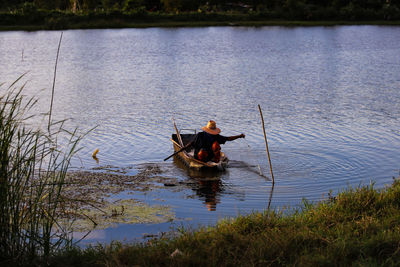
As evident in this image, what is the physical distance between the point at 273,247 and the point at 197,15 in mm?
52105

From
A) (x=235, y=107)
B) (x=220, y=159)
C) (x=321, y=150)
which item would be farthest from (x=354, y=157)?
(x=235, y=107)

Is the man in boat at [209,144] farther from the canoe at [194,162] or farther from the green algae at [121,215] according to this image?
the green algae at [121,215]

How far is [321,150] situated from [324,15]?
1871 inches

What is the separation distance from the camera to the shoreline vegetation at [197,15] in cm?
5272

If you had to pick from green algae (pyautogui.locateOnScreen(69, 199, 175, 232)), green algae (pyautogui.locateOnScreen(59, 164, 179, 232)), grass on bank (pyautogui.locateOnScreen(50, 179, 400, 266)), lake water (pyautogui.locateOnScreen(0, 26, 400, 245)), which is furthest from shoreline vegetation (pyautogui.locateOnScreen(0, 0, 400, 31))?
grass on bank (pyautogui.locateOnScreen(50, 179, 400, 266))

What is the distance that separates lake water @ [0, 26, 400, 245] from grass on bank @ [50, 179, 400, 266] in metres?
1.64

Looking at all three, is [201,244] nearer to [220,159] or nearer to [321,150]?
[220,159]

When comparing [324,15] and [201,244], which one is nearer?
[201,244]

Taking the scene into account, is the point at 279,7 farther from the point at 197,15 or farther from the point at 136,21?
the point at 136,21

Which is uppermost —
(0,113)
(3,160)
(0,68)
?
(0,113)

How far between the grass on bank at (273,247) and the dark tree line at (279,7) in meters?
50.2

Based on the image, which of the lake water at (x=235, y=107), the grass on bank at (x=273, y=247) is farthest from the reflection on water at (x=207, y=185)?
the grass on bank at (x=273, y=247)

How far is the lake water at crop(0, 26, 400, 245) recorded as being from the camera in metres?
10.7

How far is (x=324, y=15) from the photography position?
190 ft
